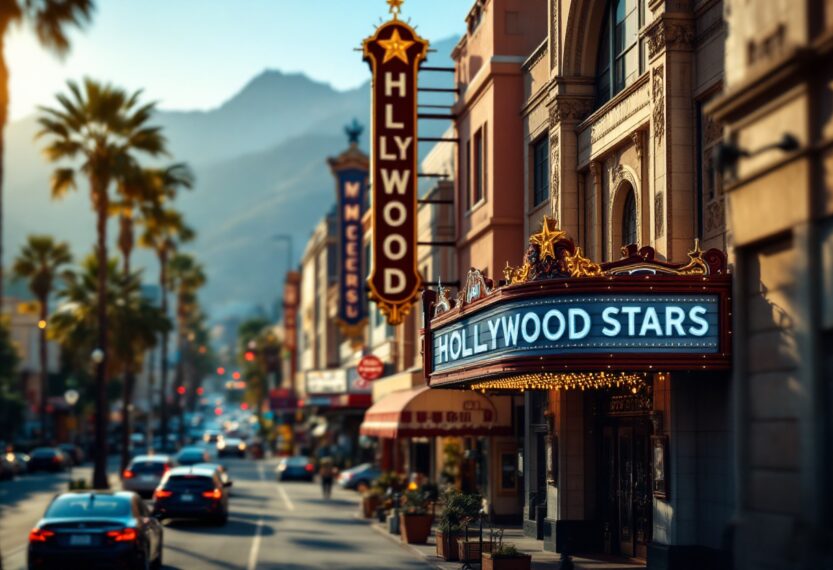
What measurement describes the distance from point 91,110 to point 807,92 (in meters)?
41.9

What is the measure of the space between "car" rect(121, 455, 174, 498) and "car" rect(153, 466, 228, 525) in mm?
10355

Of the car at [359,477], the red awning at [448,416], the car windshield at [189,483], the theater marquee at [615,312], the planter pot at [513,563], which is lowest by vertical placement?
the planter pot at [513,563]

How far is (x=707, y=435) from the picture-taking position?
21.8 metres

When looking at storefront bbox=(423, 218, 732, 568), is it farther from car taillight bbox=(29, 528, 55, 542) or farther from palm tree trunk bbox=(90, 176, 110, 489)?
palm tree trunk bbox=(90, 176, 110, 489)

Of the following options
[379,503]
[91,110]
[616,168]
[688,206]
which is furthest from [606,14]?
[91,110]

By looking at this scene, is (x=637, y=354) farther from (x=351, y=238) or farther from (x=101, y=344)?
(x=351, y=238)

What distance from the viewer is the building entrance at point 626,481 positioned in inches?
1013

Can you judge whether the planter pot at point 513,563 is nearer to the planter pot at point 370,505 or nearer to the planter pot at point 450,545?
the planter pot at point 450,545

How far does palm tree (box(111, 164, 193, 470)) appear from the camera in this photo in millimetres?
51250

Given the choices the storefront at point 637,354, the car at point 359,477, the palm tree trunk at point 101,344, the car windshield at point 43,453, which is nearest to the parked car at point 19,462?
the car windshield at point 43,453

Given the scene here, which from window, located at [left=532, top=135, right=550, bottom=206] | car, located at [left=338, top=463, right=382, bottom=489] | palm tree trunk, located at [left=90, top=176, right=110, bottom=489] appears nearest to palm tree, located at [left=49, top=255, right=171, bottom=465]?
car, located at [left=338, top=463, right=382, bottom=489]

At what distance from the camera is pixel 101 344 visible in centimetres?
5025

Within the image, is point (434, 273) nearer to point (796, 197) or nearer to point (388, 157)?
point (388, 157)

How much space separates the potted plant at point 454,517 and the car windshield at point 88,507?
22.5 feet
